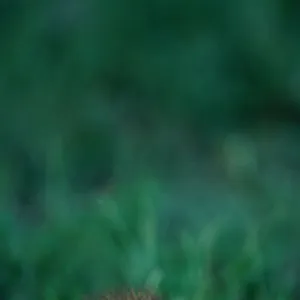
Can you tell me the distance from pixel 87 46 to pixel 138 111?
14cm

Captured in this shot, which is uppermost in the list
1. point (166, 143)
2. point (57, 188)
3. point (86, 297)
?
point (166, 143)

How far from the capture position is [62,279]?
1110mm

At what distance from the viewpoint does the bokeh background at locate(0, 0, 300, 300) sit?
1.10 m

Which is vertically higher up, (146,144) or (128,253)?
(146,144)

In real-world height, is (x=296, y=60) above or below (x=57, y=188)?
above

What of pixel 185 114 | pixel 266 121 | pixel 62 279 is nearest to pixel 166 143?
pixel 185 114

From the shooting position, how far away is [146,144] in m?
1.12

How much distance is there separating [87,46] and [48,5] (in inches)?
3.7

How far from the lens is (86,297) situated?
3.62 feet

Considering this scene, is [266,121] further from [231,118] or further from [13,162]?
[13,162]

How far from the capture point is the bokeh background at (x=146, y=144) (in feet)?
3.62

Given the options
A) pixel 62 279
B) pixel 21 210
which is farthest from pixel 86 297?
pixel 21 210

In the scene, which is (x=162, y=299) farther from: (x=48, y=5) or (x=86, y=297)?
(x=48, y=5)

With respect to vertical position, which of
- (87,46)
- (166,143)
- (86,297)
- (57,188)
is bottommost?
(86,297)
